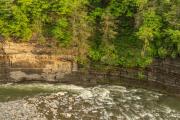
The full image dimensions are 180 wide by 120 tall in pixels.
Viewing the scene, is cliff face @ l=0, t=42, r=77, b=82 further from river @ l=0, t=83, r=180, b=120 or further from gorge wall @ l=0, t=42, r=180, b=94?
river @ l=0, t=83, r=180, b=120

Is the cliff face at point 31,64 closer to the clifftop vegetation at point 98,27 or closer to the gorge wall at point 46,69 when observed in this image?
the gorge wall at point 46,69

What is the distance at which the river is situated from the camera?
24734mm

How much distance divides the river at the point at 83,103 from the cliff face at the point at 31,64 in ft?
2.17

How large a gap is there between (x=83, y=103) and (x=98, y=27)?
5.90 metres

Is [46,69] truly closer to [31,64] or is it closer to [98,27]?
[31,64]

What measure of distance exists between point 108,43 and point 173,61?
4424mm

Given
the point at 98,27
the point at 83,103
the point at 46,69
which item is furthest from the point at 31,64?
the point at 98,27

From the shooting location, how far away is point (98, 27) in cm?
2931

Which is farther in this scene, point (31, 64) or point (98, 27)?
point (98, 27)

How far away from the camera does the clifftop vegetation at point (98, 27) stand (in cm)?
2764

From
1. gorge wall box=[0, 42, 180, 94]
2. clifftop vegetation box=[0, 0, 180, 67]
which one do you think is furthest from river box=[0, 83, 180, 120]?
clifftop vegetation box=[0, 0, 180, 67]

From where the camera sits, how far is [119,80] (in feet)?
94.4

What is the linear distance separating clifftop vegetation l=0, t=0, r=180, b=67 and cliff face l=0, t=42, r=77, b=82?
25.7 inches

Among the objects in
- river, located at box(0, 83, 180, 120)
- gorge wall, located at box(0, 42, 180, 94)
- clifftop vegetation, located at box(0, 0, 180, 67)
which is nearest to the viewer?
river, located at box(0, 83, 180, 120)
